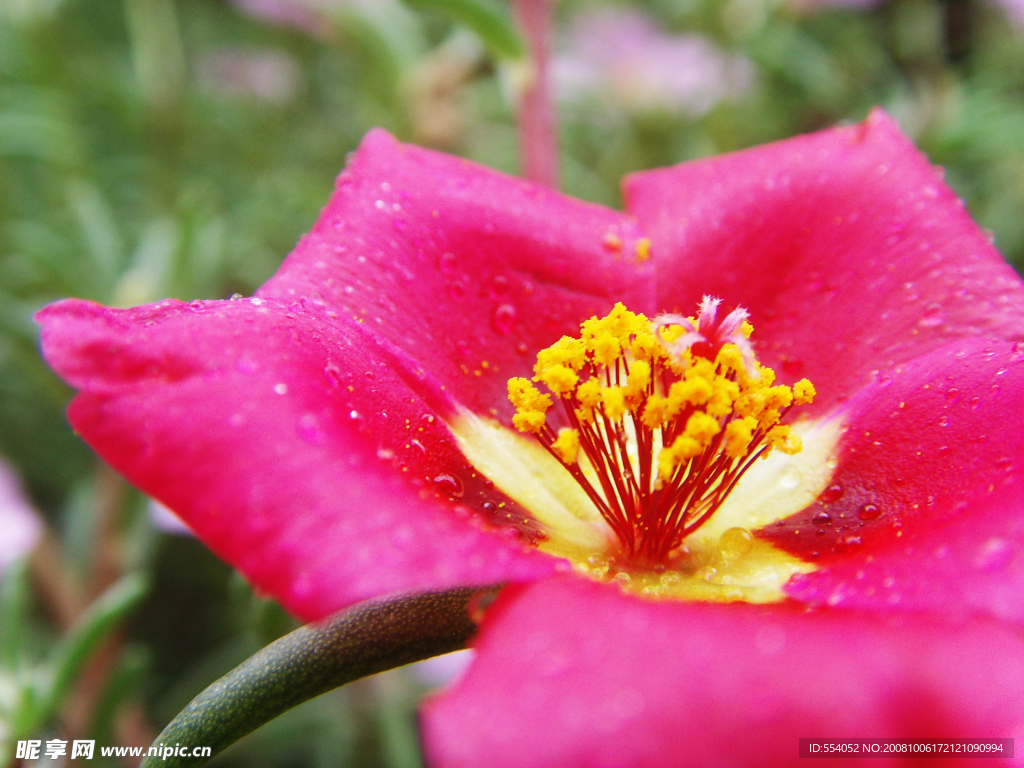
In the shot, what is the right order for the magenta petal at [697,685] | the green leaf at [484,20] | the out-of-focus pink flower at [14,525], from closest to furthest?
the magenta petal at [697,685] → the green leaf at [484,20] → the out-of-focus pink flower at [14,525]

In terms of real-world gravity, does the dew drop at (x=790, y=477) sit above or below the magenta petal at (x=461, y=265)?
below

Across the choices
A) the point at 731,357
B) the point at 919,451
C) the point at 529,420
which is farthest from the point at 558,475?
the point at 919,451

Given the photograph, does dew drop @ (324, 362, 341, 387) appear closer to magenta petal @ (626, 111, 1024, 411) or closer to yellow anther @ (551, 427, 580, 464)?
yellow anther @ (551, 427, 580, 464)

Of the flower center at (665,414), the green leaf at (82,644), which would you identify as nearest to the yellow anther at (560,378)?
the flower center at (665,414)

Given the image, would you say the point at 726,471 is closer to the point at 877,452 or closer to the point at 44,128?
the point at 877,452

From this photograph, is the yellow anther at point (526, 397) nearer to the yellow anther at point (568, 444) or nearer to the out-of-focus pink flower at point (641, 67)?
the yellow anther at point (568, 444)

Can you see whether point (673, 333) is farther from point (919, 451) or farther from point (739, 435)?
point (919, 451)

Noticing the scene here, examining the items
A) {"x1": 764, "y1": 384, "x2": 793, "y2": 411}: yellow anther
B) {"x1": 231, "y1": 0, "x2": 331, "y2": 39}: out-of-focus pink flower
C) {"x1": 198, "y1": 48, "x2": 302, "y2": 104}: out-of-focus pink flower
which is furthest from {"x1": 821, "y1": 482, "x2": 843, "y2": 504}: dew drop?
{"x1": 198, "y1": 48, "x2": 302, "y2": 104}: out-of-focus pink flower
